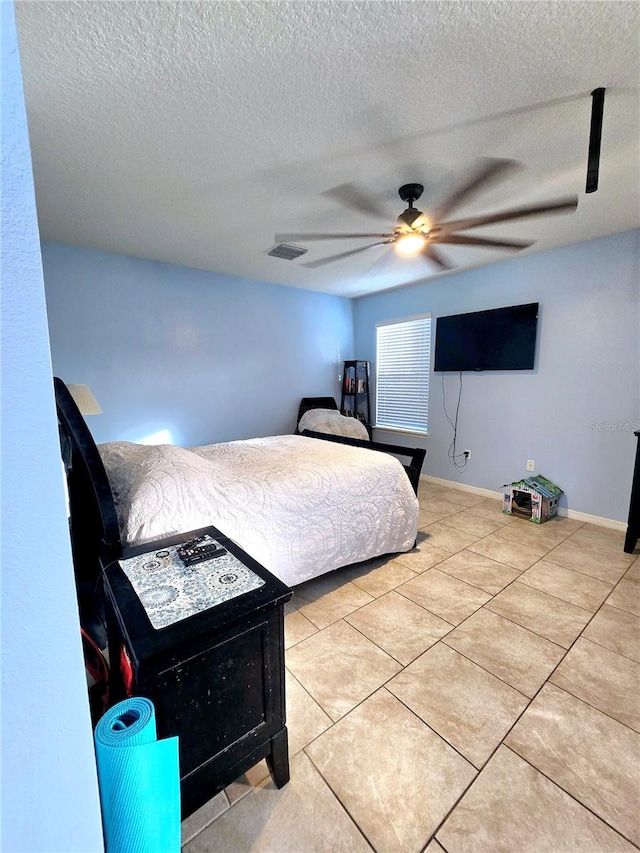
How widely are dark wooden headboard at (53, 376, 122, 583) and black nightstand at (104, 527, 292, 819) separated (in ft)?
1.17

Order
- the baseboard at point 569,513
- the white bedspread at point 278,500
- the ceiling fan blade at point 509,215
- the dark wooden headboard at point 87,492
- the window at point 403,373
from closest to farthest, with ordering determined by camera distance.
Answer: the dark wooden headboard at point 87,492, the white bedspread at point 278,500, the ceiling fan blade at point 509,215, the baseboard at point 569,513, the window at point 403,373

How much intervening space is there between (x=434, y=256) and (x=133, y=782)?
3.45 m

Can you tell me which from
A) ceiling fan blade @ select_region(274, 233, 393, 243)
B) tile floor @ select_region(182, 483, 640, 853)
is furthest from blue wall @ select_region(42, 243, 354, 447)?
tile floor @ select_region(182, 483, 640, 853)

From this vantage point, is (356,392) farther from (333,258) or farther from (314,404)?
(333,258)

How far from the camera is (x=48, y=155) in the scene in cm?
177

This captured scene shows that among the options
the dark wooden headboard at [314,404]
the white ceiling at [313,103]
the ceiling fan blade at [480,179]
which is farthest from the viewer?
the dark wooden headboard at [314,404]

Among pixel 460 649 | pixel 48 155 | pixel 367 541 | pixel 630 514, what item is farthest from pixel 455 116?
pixel 630 514

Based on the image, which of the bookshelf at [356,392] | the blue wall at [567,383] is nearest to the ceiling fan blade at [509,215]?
the blue wall at [567,383]

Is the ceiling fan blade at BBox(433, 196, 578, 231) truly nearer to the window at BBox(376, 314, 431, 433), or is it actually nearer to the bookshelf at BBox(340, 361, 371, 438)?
the window at BBox(376, 314, 431, 433)

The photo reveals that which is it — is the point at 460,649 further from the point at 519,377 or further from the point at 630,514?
the point at 519,377

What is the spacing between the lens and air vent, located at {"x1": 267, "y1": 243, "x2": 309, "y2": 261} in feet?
9.83

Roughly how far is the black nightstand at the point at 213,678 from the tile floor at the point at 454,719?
0.55 ft

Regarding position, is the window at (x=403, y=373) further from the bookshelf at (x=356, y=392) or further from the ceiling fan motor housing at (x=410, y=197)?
the ceiling fan motor housing at (x=410, y=197)

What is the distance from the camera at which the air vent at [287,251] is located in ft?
9.83
